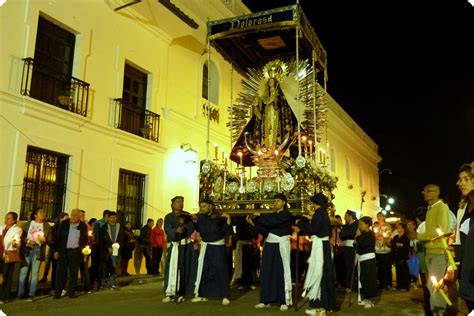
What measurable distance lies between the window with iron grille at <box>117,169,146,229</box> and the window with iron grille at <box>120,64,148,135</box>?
1.30 meters

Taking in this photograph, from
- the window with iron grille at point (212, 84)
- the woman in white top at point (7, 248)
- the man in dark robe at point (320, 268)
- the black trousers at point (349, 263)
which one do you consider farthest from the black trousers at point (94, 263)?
the window with iron grille at point (212, 84)

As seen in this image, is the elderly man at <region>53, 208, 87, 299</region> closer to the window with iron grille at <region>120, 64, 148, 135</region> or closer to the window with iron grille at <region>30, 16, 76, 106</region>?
the window with iron grille at <region>30, 16, 76, 106</region>

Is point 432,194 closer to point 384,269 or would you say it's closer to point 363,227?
point 363,227

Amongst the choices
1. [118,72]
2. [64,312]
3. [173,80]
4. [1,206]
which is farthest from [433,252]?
[173,80]

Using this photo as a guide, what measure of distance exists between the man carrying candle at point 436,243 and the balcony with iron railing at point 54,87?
26.8 feet

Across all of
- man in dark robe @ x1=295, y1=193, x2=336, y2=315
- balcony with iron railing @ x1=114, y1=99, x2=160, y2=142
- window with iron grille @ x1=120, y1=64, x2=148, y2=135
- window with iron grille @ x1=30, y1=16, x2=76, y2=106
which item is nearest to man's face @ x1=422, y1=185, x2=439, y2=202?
man in dark robe @ x1=295, y1=193, x2=336, y2=315

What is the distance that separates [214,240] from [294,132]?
166 inches

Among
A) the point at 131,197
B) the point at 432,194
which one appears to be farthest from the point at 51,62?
the point at 432,194

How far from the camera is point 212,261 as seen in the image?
23.2 ft

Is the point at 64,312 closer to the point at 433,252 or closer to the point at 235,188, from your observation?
the point at 235,188

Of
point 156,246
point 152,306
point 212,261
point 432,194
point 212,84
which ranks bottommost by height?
point 152,306

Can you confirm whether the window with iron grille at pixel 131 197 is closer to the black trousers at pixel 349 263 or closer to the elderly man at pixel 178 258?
the elderly man at pixel 178 258

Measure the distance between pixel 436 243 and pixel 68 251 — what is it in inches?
237

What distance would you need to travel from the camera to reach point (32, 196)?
959 centimetres
